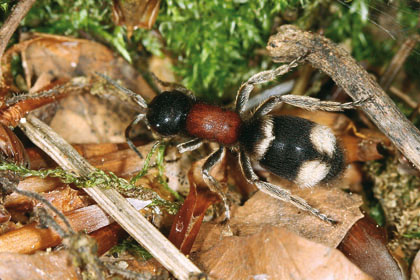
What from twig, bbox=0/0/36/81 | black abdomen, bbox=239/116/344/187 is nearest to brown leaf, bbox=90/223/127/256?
black abdomen, bbox=239/116/344/187

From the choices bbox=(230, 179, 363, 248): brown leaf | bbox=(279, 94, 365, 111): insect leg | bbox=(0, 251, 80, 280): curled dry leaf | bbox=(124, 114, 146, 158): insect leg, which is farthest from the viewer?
bbox=(124, 114, 146, 158): insect leg

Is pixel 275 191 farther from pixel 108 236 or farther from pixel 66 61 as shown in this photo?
pixel 66 61

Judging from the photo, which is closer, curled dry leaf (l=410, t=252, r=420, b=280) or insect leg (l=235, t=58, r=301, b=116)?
curled dry leaf (l=410, t=252, r=420, b=280)

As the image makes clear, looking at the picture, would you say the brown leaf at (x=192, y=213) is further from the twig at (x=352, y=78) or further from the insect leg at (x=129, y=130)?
the twig at (x=352, y=78)

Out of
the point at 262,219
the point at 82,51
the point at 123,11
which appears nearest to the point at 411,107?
the point at 262,219

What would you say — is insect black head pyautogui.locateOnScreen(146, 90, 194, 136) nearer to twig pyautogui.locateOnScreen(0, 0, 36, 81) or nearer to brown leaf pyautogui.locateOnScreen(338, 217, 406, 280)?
twig pyautogui.locateOnScreen(0, 0, 36, 81)

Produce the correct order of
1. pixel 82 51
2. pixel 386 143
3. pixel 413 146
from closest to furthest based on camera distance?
pixel 413 146, pixel 386 143, pixel 82 51

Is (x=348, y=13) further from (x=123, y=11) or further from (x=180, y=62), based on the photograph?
(x=123, y=11)
